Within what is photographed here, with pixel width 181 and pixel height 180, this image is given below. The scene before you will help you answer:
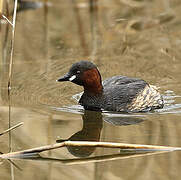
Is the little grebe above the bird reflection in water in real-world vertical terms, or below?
above

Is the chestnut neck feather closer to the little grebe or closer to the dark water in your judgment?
the little grebe

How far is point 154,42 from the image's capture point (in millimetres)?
10414

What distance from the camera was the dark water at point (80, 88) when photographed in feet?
18.8

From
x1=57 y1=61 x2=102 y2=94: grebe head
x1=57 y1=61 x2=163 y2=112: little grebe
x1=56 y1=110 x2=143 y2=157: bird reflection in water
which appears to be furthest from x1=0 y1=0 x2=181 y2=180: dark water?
x1=57 y1=61 x2=102 y2=94: grebe head

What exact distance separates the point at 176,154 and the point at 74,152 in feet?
Result: 3.55

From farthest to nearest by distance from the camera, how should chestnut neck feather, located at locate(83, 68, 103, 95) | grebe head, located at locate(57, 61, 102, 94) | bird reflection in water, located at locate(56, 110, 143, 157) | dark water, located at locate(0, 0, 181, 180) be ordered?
chestnut neck feather, located at locate(83, 68, 103, 95), grebe head, located at locate(57, 61, 102, 94), bird reflection in water, located at locate(56, 110, 143, 157), dark water, located at locate(0, 0, 181, 180)

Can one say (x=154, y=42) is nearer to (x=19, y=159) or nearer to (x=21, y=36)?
(x=21, y=36)

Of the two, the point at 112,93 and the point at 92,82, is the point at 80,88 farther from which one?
the point at 112,93

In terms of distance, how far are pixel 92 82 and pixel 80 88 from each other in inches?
33.4

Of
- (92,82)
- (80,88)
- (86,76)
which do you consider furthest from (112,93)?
(80,88)

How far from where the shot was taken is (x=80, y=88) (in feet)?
28.8

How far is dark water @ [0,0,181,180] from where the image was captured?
573 cm

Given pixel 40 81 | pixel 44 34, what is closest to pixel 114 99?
pixel 40 81

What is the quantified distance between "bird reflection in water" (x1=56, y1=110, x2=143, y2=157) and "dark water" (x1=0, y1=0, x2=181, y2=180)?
0.01 meters
